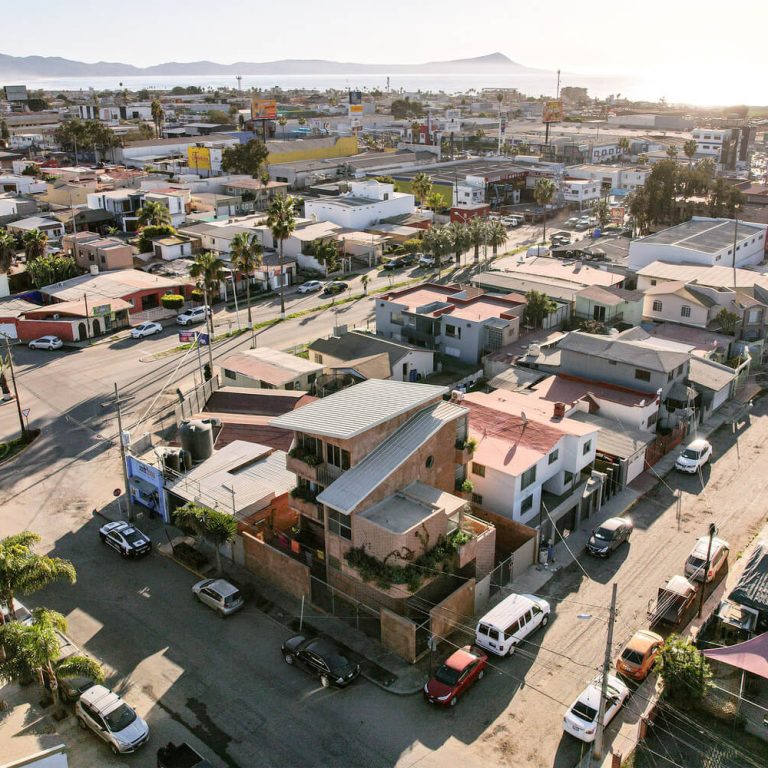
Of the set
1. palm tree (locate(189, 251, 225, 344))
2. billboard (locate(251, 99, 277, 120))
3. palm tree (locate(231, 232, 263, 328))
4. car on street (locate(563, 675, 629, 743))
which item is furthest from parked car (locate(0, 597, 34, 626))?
billboard (locate(251, 99, 277, 120))

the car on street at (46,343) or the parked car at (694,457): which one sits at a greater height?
the car on street at (46,343)

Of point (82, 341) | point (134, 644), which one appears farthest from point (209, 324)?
point (134, 644)

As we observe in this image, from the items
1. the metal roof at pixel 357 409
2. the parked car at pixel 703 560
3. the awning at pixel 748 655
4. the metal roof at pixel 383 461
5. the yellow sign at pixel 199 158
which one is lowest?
the parked car at pixel 703 560

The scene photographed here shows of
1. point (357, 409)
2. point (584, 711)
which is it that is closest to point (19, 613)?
point (357, 409)

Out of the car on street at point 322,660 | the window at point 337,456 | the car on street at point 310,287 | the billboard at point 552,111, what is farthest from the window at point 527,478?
the billboard at point 552,111

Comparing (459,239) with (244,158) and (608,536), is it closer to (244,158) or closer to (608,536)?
(608,536)

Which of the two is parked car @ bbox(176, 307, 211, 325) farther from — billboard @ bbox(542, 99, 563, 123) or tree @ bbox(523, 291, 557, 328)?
billboard @ bbox(542, 99, 563, 123)

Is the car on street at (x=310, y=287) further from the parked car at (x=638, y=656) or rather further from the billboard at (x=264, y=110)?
the billboard at (x=264, y=110)
